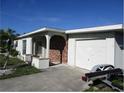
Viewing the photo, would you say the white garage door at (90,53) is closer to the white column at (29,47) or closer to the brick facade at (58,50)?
the brick facade at (58,50)

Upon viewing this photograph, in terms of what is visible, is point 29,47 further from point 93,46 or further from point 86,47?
point 93,46

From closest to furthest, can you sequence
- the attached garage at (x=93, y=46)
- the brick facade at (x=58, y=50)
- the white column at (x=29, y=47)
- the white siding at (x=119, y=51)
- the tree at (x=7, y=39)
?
1. the attached garage at (x=93, y=46)
2. the white siding at (x=119, y=51)
3. the tree at (x=7, y=39)
4. the brick facade at (x=58, y=50)
5. the white column at (x=29, y=47)

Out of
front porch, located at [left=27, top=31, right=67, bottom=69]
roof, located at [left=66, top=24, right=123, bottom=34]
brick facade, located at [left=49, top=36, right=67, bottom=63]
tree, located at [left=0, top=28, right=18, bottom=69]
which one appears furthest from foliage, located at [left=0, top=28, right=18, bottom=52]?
roof, located at [left=66, top=24, right=123, bottom=34]

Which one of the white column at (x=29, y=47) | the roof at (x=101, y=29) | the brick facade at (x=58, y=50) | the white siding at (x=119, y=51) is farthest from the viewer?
the white column at (x=29, y=47)

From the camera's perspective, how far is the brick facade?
1427 centimetres

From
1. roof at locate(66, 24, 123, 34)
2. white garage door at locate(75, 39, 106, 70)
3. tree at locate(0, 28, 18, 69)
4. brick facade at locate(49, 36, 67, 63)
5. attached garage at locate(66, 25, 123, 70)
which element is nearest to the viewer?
roof at locate(66, 24, 123, 34)

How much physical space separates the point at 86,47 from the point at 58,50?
3926mm

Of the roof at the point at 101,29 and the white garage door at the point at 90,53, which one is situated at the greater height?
the roof at the point at 101,29

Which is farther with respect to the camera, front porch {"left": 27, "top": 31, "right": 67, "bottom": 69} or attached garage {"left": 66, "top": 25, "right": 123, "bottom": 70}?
front porch {"left": 27, "top": 31, "right": 67, "bottom": 69}

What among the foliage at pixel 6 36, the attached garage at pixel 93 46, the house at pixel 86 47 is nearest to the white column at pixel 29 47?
the house at pixel 86 47

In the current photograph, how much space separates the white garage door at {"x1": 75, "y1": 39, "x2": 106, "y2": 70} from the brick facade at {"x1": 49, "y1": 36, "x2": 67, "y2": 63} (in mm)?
2073

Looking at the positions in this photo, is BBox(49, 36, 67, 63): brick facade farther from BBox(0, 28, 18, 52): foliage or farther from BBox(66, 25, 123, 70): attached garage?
BBox(0, 28, 18, 52): foliage

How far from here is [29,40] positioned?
1819 cm

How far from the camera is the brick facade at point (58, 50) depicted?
1427 centimetres
